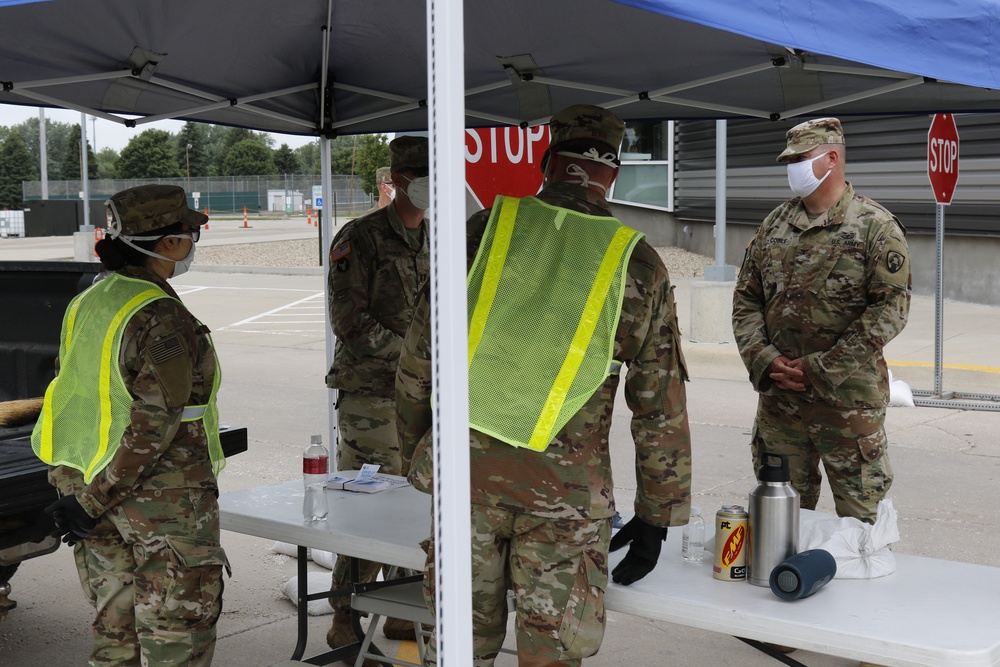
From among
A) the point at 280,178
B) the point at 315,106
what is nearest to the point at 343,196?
the point at 280,178

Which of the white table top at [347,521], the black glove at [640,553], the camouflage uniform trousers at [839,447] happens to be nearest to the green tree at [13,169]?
the white table top at [347,521]

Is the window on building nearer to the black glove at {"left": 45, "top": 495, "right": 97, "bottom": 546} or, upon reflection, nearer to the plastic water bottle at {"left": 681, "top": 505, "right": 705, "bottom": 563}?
the plastic water bottle at {"left": 681, "top": 505, "right": 705, "bottom": 563}

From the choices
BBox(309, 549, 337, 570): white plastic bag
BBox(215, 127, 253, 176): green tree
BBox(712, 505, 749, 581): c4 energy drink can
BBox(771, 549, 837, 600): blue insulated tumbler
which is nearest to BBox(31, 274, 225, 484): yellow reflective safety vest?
BBox(712, 505, 749, 581): c4 energy drink can

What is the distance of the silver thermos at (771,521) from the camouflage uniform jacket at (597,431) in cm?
22

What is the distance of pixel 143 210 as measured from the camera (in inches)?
131

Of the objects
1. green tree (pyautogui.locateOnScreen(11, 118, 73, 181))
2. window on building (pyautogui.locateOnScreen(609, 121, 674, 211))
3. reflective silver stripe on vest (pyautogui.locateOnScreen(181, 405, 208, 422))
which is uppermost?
green tree (pyautogui.locateOnScreen(11, 118, 73, 181))

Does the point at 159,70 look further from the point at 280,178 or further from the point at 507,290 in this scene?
the point at 280,178

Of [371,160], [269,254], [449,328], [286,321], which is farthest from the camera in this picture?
[371,160]

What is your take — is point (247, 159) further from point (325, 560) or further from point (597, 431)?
point (597, 431)

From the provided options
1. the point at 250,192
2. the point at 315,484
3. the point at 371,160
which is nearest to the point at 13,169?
the point at 250,192

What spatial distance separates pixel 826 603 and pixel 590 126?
141cm

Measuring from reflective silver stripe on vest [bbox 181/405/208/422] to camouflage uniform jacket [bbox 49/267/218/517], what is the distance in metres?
0.02

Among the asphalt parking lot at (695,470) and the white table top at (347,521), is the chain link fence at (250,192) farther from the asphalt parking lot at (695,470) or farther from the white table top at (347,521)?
the white table top at (347,521)

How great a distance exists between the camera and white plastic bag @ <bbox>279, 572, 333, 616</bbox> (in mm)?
5195
